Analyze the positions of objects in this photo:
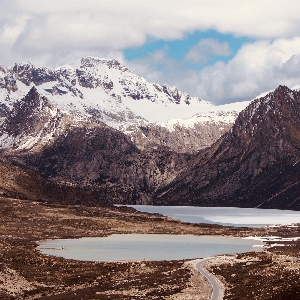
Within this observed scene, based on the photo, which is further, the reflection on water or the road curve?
the reflection on water

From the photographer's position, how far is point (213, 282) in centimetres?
10069

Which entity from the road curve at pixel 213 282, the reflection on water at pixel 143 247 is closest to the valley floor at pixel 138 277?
the road curve at pixel 213 282

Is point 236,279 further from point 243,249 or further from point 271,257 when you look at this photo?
point 243,249

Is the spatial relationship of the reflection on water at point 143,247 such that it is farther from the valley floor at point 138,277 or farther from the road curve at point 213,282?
the road curve at point 213,282

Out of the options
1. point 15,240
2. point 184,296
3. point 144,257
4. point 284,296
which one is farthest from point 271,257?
point 15,240

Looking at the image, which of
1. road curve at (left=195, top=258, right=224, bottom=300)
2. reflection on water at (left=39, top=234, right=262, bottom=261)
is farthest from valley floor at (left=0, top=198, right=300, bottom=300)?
reflection on water at (left=39, top=234, right=262, bottom=261)

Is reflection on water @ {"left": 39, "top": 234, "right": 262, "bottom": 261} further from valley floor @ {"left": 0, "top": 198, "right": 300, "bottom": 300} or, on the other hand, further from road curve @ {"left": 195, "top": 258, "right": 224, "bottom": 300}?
road curve @ {"left": 195, "top": 258, "right": 224, "bottom": 300}

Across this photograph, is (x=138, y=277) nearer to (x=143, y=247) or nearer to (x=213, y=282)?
(x=213, y=282)

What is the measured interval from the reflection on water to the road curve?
59.9ft

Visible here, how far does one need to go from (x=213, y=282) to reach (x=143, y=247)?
2560 inches

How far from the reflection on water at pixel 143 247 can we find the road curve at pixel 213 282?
18.3 m

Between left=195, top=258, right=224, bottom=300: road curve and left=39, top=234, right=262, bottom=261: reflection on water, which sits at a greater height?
left=39, top=234, right=262, bottom=261: reflection on water

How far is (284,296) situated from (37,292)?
111ft

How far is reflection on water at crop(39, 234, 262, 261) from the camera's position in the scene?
472 feet
